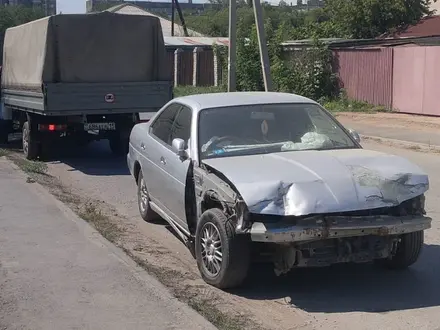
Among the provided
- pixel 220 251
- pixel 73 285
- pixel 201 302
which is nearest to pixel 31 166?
pixel 73 285

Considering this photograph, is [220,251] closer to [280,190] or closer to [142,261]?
[280,190]

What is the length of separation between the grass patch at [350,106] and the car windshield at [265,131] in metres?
17.7

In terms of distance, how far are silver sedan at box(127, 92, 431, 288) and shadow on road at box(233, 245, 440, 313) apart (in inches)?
8.2

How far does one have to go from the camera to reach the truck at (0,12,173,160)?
13.9 metres

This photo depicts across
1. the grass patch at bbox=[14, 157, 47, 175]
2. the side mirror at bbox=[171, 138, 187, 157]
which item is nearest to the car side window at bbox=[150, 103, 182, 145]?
the side mirror at bbox=[171, 138, 187, 157]

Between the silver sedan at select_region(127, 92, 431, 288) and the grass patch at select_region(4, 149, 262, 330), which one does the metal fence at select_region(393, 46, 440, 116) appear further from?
the silver sedan at select_region(127, 92, 431, 288)

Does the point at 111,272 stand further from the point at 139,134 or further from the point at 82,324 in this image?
the point at 139,134

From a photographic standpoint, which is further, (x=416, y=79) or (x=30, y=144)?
(x=416, y=79)

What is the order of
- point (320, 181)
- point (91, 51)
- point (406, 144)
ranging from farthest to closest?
point (406, 144) → point (91, 51) → point (320, 181)

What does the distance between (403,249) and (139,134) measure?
352 cm

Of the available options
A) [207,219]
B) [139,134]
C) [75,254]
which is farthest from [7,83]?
[207,219]

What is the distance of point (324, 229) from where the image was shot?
232 inches

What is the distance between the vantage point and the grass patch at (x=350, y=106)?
25.0 m

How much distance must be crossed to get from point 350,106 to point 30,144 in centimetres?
1395
